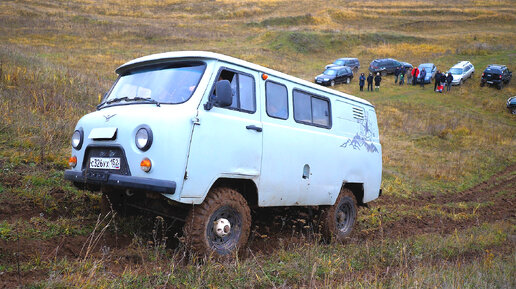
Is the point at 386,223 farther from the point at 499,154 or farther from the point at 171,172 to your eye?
the point at 499,154

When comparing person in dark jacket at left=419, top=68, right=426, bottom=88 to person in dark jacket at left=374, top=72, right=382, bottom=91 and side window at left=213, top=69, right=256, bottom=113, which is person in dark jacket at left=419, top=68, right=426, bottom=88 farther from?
side window at left=213, top=69, right=256, bottom=113

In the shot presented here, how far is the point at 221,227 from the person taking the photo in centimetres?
455

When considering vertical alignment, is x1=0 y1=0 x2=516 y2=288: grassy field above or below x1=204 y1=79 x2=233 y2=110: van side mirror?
below

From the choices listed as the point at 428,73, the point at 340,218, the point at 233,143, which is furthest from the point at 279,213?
the point at 428,73

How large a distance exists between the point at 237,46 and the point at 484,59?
25373 mm

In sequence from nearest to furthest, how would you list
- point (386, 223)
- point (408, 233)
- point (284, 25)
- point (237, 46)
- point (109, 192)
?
point (109, 192) < point (408, 233) < point (386, 223) < point (237, 46) < point (284, 25)

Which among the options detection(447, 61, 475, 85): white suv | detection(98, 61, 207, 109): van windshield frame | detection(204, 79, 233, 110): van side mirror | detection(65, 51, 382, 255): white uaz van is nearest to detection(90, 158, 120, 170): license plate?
detection(65, 51, 382, 255): white uaz van

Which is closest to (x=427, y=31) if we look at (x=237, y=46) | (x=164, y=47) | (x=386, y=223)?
(x=237, y=46)

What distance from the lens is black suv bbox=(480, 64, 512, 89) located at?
3066 centimetres

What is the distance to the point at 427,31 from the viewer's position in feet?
192

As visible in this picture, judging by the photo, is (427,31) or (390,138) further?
(427,31)

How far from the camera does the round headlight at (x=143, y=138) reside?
4.14 m

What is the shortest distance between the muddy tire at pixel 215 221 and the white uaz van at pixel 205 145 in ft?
0.04

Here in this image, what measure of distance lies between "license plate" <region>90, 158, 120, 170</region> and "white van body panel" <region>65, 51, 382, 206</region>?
0.17 meters
